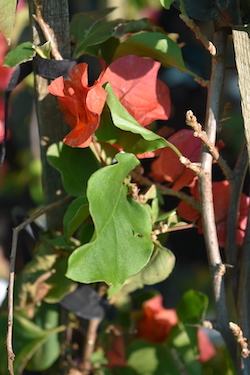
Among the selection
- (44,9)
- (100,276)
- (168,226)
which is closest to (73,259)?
(100,276)

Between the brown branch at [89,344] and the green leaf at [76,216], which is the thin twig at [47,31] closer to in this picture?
the green leaf at [76,216]

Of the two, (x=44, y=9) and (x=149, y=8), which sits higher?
(x=44, y=9)

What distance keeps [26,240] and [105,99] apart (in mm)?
314

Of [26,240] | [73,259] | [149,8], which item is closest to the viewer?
[73,259]

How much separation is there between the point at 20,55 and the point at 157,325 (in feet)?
1.67

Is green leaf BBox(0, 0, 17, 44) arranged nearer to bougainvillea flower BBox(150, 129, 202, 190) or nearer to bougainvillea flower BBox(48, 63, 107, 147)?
bougainvillea flower BBox(48, 63, 107, 147)

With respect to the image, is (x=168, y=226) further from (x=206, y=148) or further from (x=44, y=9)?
(x=44, y=9)

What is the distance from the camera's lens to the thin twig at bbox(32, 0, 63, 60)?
1.76 feet

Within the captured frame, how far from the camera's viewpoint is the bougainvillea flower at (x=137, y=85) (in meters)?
0.56

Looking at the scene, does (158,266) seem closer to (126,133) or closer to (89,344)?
(126,133)

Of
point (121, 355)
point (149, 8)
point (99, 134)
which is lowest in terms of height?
point (121, 355)

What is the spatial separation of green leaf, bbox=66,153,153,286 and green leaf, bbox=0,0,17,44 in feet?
0.53

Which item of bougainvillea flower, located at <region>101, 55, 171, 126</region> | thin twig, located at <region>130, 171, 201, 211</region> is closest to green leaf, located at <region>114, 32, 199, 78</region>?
bougainvillea flower, located at <region>101, 55, 171, 126</region>

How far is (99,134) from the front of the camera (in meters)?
Answer: 0.56
